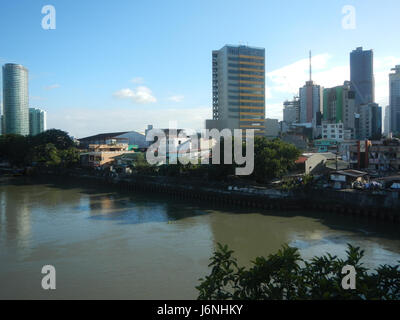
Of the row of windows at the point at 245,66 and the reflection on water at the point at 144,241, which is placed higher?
the row of windows at the point at 245,66

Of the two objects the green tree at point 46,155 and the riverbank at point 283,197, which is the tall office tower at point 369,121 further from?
the green tree at point 46,155

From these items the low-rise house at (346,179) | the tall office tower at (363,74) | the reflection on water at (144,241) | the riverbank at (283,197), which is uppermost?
the tall office tower at (363,74)

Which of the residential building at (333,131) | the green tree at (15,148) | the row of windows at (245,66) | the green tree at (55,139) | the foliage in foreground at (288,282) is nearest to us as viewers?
the foliage in foreground at (288,282)

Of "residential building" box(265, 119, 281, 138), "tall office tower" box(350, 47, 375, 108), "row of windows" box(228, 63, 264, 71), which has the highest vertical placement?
"tall office tower" box(350, 47, 375, 108)

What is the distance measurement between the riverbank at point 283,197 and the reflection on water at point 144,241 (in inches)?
34.3

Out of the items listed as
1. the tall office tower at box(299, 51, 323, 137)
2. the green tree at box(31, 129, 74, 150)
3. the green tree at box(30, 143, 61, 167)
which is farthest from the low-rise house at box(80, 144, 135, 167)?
the tall office tower at box(299, 51, 323, 137)

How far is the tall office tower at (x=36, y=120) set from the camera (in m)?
83.1

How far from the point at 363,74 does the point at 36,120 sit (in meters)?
109

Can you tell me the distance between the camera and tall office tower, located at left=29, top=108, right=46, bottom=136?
83125 millimetres

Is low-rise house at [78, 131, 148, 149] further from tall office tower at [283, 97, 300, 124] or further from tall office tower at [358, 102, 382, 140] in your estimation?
tall office tower at [283, 97, 300, 124]

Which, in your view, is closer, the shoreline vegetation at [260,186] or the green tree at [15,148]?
the shoreline vegetation at [260,186]

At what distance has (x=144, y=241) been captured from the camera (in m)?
13.5

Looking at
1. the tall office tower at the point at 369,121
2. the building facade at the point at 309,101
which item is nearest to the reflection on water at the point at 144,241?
the tall office tower at the point at 369,121
